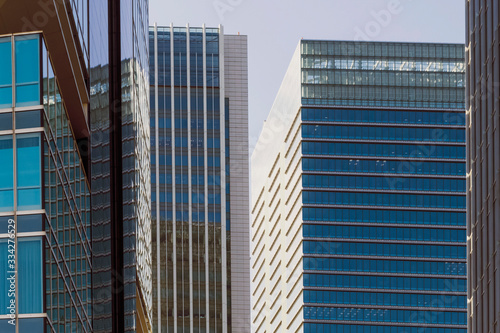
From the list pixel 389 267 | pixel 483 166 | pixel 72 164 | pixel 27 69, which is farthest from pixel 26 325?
pixel 389 267

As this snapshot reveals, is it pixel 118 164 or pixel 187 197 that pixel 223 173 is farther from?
pixel 118 164

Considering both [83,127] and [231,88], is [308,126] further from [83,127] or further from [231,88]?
[83,127]

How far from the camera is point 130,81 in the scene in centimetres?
6012

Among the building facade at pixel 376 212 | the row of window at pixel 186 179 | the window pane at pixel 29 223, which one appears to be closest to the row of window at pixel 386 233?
the building facade at pixel 376 212

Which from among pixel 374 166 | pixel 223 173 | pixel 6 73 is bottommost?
pixel 6 73

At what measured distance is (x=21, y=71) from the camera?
31.8 meters

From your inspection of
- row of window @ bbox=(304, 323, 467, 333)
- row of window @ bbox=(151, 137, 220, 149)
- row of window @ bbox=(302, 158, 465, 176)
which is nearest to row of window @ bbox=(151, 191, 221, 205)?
row of window @ bbox=(151, 137, 220, 149)

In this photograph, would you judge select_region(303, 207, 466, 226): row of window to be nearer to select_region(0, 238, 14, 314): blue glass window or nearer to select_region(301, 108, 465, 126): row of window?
select_region(301, 108, 465, 126): row of window

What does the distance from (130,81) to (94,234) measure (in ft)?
51.9

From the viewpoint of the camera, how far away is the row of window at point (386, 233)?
19125 centimetres

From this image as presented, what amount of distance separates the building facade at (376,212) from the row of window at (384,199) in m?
0.18

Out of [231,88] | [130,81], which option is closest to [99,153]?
[130,81]

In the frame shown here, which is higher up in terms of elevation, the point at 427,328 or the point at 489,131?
the point at 489,131

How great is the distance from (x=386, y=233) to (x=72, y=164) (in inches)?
6123
